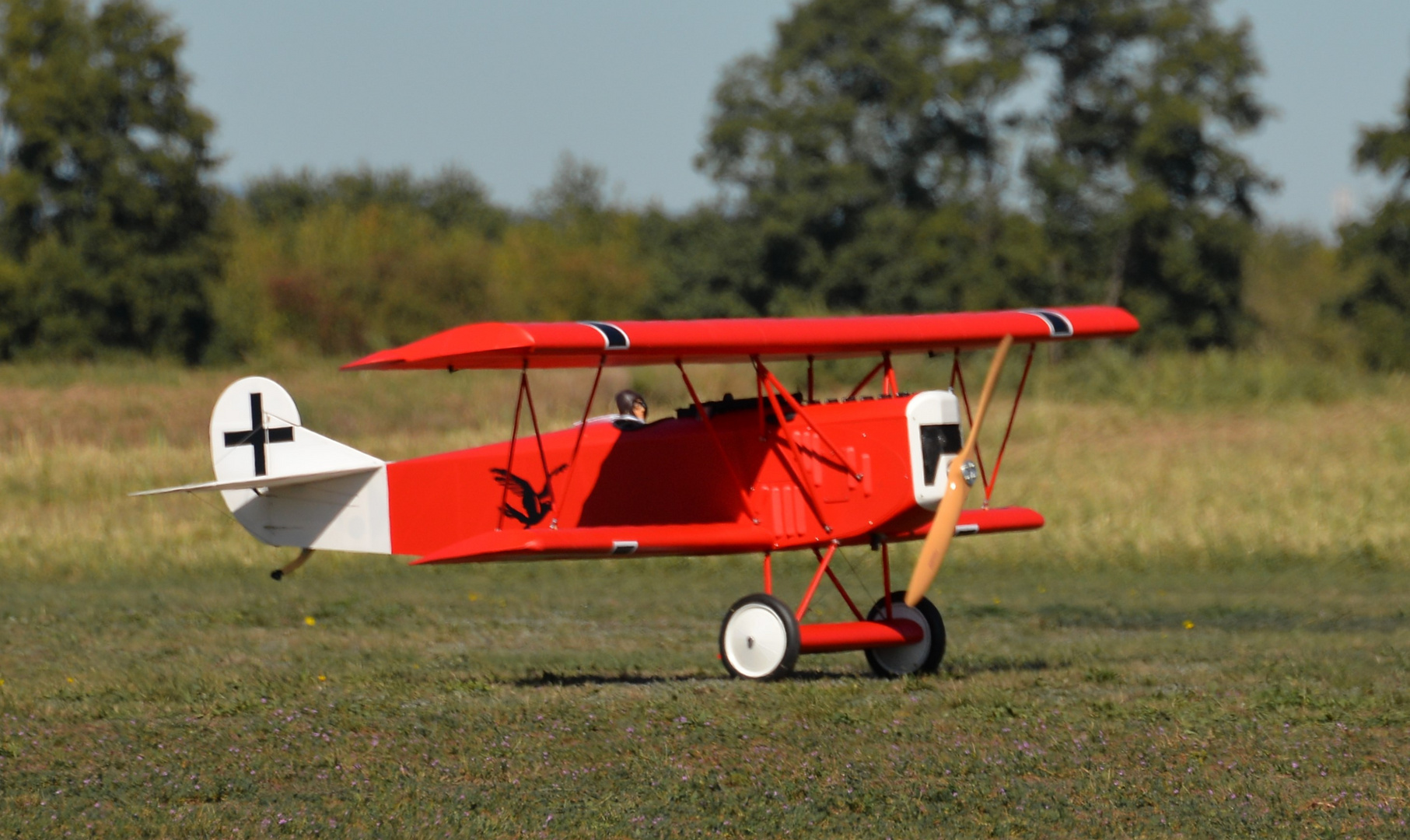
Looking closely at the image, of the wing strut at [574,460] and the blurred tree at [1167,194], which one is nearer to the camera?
the wing strut at [574,460]

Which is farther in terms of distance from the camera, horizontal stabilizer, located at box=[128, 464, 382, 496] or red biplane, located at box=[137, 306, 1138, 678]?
horizontal stabilizer, located at box=[128, 464, 382, 496]

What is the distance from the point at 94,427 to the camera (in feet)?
Result: 97.6

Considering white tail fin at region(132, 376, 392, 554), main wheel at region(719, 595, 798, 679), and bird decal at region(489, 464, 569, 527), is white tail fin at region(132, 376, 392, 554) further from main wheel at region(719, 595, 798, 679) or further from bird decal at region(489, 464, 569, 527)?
main wheel at region(719, 595, 798, 679)

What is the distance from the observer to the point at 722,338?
34.0ft

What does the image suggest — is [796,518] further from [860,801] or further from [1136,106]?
[1136,106]

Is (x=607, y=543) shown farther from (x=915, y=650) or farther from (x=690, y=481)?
(x=915, y=650)

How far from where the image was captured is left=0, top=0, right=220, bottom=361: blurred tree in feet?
147

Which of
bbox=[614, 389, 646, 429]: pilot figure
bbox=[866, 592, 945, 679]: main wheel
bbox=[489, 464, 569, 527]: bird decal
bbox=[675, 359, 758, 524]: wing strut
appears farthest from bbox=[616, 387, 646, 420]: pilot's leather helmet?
bbox=[866, 592, 945, 679]: main wheel

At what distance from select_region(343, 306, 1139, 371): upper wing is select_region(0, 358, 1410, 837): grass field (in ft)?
7.14

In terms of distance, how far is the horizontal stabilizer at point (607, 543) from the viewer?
967 centimetres

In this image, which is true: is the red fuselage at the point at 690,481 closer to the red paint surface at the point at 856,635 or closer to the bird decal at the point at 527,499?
the bird decal at the point at 527,499

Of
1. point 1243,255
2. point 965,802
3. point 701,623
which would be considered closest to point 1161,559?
point 701,623


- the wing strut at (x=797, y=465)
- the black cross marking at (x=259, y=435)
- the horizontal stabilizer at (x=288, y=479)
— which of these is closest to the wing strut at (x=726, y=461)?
the wing strut at (x=797, y=465)

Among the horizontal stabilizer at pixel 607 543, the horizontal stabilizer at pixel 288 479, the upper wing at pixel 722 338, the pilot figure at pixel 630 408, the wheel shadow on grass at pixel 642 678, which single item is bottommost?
the wheel shadow on grass at pixel 642 678
